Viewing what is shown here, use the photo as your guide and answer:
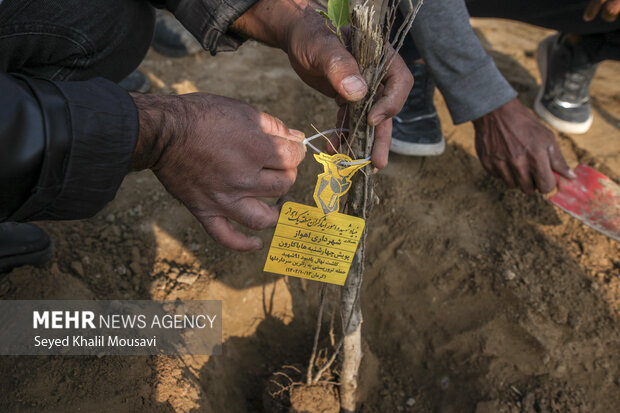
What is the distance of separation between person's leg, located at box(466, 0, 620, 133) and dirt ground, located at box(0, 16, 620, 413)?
46 centimetres

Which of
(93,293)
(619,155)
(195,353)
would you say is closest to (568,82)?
(619,155)

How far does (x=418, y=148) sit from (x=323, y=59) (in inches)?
48.5

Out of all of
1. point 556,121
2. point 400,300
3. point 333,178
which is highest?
point 333,178

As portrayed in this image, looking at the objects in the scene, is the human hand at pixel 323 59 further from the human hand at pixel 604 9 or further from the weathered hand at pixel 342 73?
the human hand at pixel 604 9

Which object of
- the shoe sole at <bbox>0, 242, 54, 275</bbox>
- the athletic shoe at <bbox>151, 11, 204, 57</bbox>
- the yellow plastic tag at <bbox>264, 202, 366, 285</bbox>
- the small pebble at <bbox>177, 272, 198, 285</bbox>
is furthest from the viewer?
the athletic shoe at <bbox>151, 11, 204, 57</bbox>

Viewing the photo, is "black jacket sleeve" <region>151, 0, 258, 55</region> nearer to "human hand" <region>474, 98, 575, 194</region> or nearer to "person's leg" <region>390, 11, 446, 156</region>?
"person's leg" <region>390, 11, 446, 156</region>

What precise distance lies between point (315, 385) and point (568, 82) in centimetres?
225

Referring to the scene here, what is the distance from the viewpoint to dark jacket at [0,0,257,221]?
37.4 inches

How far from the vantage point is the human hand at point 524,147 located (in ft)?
6.48

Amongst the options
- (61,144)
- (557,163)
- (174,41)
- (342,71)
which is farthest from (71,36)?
(557,163)

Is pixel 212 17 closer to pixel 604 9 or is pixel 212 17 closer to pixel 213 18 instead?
pixel 213 18

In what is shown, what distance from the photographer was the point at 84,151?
102 centimetres

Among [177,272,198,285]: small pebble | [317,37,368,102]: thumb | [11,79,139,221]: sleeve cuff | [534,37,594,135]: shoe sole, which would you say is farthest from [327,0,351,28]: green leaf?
[534,37,594,135]: shoe sole

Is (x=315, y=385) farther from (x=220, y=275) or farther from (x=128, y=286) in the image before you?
(x=128, y=286)
